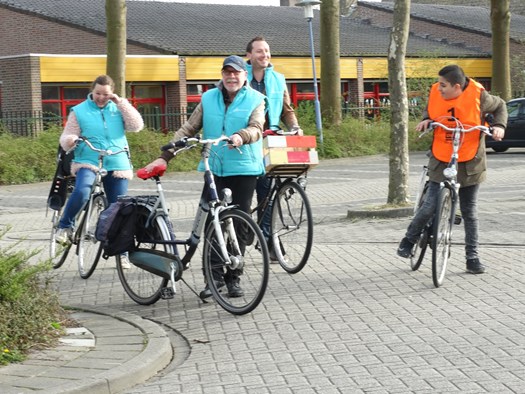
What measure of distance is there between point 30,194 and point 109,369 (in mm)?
15712

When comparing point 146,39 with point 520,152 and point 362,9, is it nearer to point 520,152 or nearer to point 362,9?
point 520,152

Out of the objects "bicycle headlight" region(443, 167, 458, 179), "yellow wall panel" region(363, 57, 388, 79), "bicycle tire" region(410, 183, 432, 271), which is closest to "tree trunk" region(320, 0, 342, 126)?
"yellow wall panel" region(363, 57, 388, 79)

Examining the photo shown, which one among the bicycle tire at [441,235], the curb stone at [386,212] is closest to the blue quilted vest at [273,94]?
the bicycle tire at [441,235]

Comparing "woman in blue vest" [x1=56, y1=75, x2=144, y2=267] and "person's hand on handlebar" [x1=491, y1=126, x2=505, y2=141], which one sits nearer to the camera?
"person's hand on handlebar" [x1=491, y1=126, x2=505, y2=141]

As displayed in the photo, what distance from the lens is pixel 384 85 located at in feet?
163

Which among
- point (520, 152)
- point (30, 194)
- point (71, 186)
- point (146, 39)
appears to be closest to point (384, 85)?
point (146, 39)

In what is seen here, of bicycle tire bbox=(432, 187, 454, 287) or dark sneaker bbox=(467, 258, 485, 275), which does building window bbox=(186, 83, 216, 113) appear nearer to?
dark sneaker bbox=(467, 258, 485, 275)

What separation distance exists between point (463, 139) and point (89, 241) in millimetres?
3291

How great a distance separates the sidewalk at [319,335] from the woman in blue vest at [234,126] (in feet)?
2.70

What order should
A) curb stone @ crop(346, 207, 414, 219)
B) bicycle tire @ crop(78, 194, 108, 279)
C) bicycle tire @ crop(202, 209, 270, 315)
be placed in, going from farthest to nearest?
curb stone @ crop(346, 207, 414, 219), bicycle tire @ crop(78, 194, 108, 279), bicycle tire @ crop(202, 209, 270, 315)

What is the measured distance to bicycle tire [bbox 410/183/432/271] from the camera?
884 centimetres

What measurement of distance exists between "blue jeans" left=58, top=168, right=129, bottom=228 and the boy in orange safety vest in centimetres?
261

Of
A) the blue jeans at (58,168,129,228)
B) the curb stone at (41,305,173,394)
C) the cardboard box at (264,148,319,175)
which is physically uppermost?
the cardboard box at (264,148,319,175)

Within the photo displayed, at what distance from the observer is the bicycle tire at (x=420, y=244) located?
884 cm
